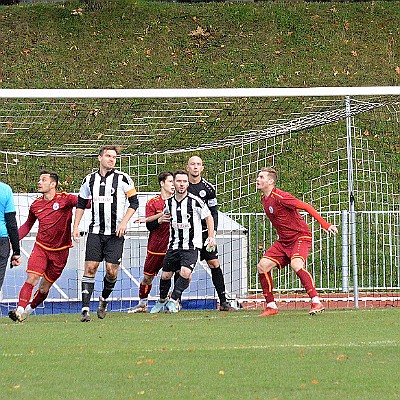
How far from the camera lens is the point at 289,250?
11.6 metres

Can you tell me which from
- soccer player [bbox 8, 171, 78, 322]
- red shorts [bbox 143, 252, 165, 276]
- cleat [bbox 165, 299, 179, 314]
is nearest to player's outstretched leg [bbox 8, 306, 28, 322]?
soccer player [bbox 8, 171, 78, 322]

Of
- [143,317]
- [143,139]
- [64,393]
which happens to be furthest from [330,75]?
[64,393]

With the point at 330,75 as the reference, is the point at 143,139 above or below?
below

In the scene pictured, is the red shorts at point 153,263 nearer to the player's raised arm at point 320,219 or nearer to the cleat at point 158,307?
the cleat at point 158,307

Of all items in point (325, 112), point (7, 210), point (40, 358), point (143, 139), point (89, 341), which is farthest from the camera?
point (143, 139)

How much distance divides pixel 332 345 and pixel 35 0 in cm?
2788

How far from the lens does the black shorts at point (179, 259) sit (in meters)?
12.2

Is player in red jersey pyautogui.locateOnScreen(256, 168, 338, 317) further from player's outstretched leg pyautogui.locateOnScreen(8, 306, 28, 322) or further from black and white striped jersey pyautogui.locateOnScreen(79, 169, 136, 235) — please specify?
player's outstretched leg pyautogui.locateOnScreen(8, 306, 28, 322)

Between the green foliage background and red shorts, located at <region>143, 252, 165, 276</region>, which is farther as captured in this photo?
the green foliage background

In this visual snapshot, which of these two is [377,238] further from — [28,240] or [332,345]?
[332,345]

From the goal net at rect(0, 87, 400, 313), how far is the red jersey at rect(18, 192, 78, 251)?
1.39m

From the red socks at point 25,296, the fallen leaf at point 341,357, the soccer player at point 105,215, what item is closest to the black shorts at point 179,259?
the soccer player at point 105,215

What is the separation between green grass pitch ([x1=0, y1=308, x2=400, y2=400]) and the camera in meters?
6.59

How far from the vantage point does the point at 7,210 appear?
11.0m
